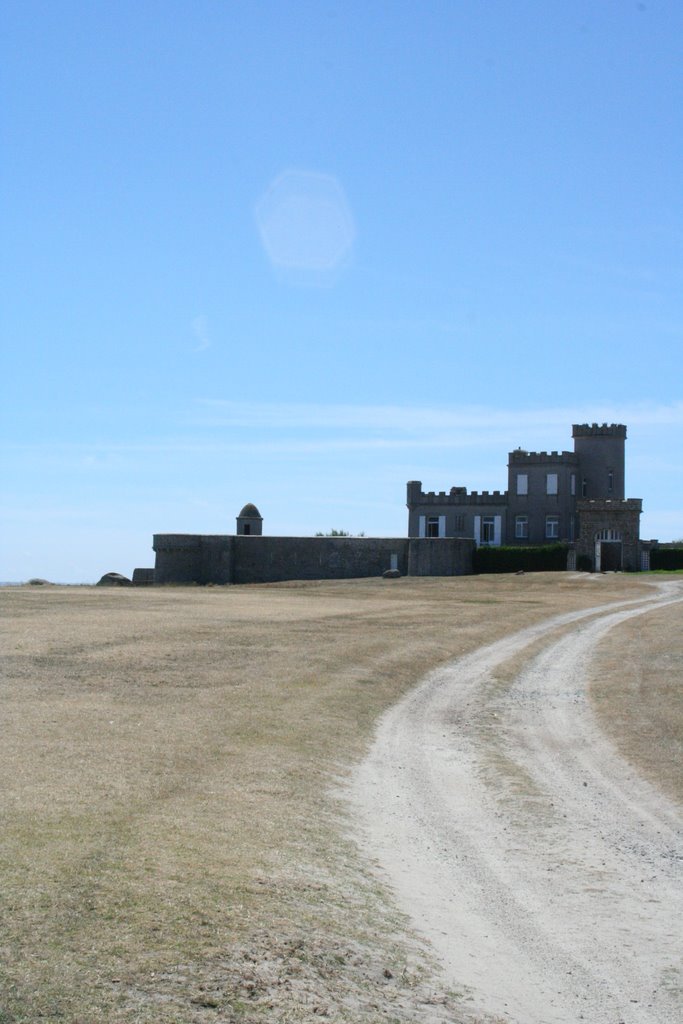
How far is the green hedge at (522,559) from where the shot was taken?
6756 cm

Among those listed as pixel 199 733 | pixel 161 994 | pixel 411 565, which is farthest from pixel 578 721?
pixel 411 565

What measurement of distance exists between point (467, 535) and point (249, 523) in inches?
629

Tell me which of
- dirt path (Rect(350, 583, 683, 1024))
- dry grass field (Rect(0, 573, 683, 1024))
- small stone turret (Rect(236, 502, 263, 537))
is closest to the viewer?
dry grass field (Rect(0, 573, 683, 1024))

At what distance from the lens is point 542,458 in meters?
77.1

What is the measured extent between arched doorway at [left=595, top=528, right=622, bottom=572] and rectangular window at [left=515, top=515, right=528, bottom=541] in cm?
1068

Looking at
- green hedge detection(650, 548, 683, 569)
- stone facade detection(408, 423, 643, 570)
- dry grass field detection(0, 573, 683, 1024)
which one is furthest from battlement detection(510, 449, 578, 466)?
dry grass field detection(0, 573, 683, 1024)

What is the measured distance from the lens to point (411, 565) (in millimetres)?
66938

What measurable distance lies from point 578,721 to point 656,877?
29.9 feet

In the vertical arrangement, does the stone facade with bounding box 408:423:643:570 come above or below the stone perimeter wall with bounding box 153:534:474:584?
above

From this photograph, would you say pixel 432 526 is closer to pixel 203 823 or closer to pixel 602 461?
pixel 602 461

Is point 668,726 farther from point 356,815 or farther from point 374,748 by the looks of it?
point 356,815

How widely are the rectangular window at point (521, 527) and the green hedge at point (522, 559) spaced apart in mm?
8635

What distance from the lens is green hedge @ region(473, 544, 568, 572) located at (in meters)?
67.6

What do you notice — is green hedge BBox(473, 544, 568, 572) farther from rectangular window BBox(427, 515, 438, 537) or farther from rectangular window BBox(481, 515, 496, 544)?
rectangular window BBox(427, 515, 438, 537)
